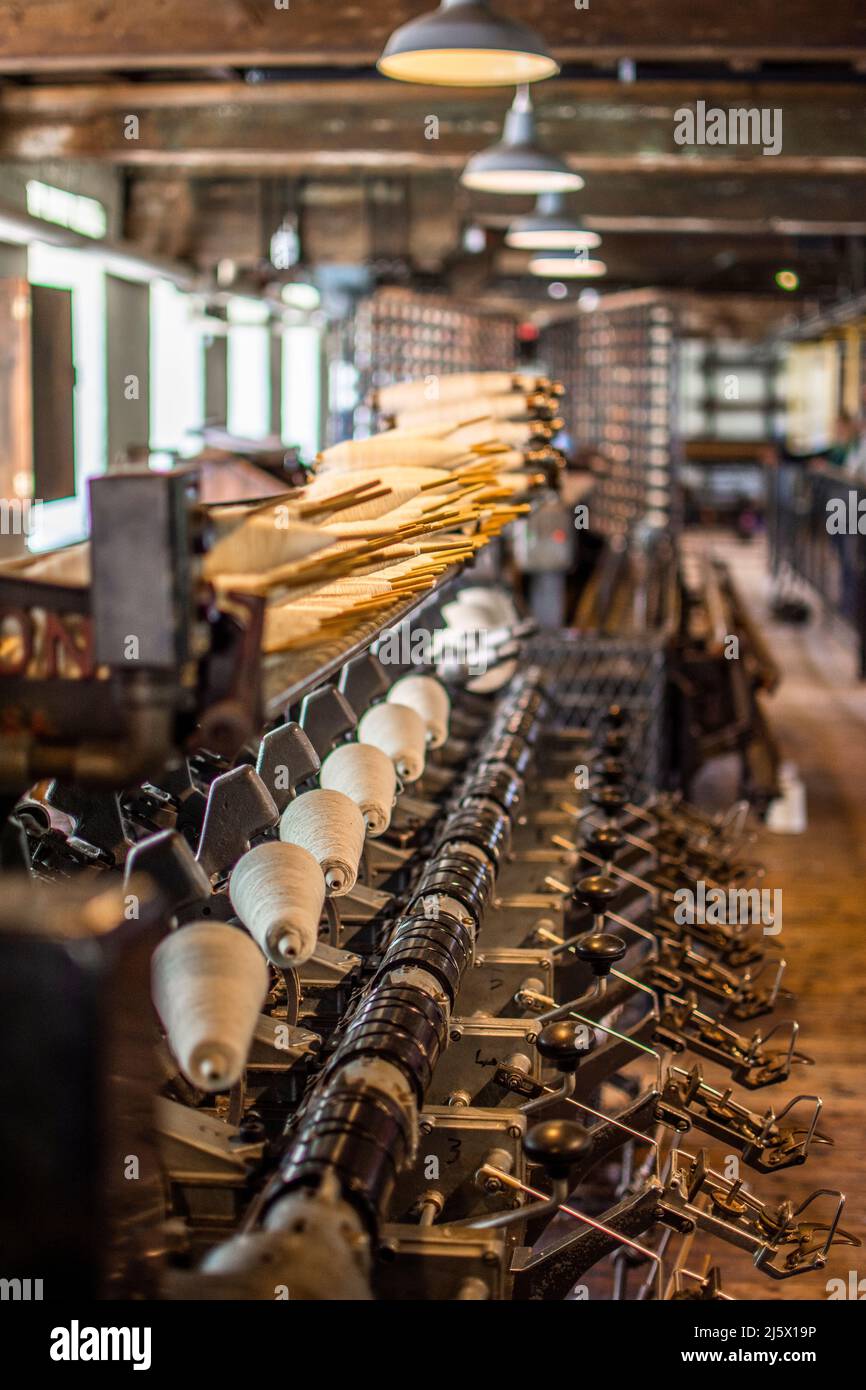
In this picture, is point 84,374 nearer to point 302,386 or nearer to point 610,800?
point 610,800

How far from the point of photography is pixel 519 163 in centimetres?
514

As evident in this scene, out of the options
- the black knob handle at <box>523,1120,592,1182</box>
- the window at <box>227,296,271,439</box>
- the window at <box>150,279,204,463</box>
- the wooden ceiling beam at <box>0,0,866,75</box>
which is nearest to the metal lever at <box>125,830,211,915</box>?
the black knob handle at <box>523,1120,592,1182</box>

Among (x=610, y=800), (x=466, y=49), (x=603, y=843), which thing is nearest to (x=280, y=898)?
(x=603, y=843)

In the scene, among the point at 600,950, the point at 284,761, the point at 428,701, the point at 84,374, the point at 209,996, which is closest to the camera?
the point at 209,996

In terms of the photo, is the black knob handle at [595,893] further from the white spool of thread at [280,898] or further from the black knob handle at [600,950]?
the white spool of thread at [280,898]

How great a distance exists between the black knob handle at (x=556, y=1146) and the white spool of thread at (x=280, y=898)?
0.35 m

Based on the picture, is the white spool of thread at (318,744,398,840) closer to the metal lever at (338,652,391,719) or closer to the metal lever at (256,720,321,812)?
the metal lever at (256,720,321,812)

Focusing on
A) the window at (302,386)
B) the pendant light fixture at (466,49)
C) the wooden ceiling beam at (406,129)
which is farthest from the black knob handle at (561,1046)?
the window at (302,386)

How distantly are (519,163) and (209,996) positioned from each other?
415 centimetres

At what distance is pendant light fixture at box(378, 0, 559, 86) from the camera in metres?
3.48

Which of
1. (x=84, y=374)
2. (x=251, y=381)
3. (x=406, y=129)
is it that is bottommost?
(x=84, y=374)

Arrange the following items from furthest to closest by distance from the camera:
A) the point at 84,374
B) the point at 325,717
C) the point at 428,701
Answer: the point at 84,374
the point at 428,701
the point at 325,717

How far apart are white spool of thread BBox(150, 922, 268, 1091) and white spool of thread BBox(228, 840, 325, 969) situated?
218 mm

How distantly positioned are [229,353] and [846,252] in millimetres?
4963
